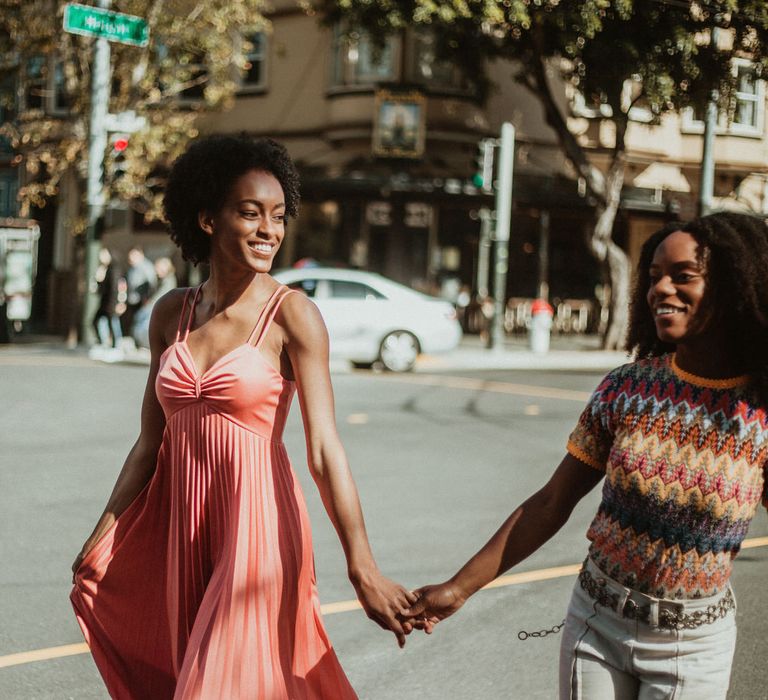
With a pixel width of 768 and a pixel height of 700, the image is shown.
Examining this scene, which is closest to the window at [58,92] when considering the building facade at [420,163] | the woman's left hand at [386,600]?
the building facade at [420,163]

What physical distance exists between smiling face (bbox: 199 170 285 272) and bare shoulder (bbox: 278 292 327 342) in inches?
5.1

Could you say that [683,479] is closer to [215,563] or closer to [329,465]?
[329,465]

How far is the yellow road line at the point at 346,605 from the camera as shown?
4.43 meters

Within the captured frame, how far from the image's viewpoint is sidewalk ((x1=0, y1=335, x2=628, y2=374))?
59.9 ft

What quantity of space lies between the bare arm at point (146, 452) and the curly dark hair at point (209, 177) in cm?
18

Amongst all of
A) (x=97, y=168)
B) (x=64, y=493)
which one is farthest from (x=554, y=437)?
(x=97, y=168)

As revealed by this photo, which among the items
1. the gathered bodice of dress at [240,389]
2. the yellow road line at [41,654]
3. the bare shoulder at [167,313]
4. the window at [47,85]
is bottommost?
the yellow road line at [41,654]

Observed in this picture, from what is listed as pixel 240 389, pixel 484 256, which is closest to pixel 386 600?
pixel 240 389

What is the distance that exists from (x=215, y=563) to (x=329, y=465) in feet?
1.23

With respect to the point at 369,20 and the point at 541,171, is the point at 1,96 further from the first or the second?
the point at 541,171

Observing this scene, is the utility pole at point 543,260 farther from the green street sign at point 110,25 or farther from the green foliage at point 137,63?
the green street sign at point 110,25

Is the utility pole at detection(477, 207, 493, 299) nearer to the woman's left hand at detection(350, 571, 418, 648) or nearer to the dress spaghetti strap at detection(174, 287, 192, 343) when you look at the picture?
the dress spaghetti strap at detection(174, 287, 192, 343)

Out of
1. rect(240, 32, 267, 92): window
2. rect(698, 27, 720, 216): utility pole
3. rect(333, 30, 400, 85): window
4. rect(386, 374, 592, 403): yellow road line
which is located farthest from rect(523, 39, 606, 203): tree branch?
rect(240, 32, 267, 92): window

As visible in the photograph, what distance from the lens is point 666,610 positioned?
2303 millimetres
